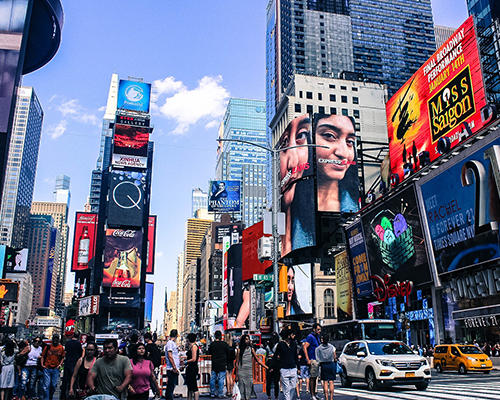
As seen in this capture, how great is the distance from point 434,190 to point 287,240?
4113 centimetres

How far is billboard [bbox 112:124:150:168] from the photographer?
114 meters

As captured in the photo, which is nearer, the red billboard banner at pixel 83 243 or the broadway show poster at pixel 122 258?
the broadway show poster at pixel 122 258

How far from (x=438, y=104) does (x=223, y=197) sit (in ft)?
327

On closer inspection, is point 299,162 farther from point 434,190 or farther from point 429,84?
point 434,190

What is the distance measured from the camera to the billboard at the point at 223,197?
139000 millimetres

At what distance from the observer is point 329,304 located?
241 ft

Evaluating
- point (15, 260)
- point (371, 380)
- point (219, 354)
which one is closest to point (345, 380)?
point (371, 380)

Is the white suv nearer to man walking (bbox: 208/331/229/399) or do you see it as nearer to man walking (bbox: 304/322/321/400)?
man walking (bbox: 304/322/321/400)

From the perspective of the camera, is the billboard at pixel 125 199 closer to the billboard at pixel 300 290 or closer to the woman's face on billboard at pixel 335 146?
the billboard at pixel 300 290

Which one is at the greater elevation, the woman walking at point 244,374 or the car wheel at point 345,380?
the woman walking at point 244,374

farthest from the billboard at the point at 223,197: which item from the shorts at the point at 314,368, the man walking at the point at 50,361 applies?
the shorts at the point at 314,368

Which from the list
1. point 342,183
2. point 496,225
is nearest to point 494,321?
point 496,225

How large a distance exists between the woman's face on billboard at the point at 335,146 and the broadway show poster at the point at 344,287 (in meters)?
16.6

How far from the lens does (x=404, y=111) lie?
49.6 meters
